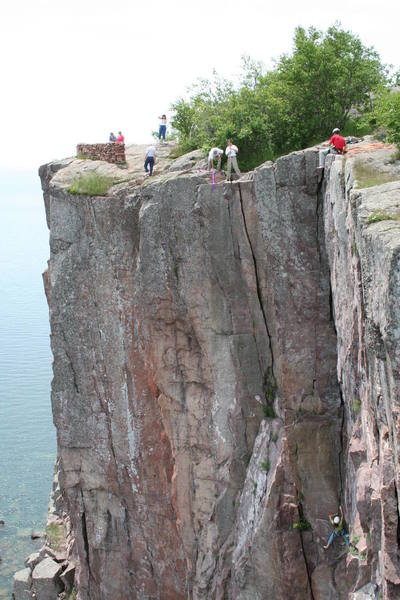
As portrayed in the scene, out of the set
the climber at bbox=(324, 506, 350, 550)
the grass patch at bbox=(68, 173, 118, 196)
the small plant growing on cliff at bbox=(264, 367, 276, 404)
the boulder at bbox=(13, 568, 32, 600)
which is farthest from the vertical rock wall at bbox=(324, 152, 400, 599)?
the boulder at bbox=(13, 568, 32, 600)

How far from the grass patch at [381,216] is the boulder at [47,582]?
2686cm

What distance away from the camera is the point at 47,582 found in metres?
32.8

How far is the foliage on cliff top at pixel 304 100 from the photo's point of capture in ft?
76.3

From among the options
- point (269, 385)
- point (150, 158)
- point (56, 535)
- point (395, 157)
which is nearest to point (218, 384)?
point (269, 385)

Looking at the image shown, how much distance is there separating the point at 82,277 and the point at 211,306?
5.62 metres

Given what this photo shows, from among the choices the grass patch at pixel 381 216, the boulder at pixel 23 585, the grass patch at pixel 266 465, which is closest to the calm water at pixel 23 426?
the boulder at pixel 23 585

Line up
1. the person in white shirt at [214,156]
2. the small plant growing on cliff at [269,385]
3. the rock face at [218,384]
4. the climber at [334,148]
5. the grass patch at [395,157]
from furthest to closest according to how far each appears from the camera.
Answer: the person in white shirt at [214,156] < the small plant growing on cliff at [269,385] < the climber at [334,148] < the rock face at [218,384] < the grass patch at [395,157]

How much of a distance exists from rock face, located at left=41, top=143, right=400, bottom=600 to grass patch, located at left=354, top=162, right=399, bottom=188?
22cm

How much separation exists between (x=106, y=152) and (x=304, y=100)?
824 cm

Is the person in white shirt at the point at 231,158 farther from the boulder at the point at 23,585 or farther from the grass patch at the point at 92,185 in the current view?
the boulder at the point at 23,585

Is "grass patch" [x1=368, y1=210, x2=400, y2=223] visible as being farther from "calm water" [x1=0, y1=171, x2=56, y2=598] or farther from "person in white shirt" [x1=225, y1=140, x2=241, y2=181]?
"calm water" [x1=0, y1=171, x2=56, y2=598]

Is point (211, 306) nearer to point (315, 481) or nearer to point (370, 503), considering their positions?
point (315, 481)

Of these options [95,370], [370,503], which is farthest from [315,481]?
[95,370]

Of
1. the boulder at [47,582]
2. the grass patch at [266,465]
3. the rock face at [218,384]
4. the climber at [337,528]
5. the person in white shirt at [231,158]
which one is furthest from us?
the boulder at [47,582]
